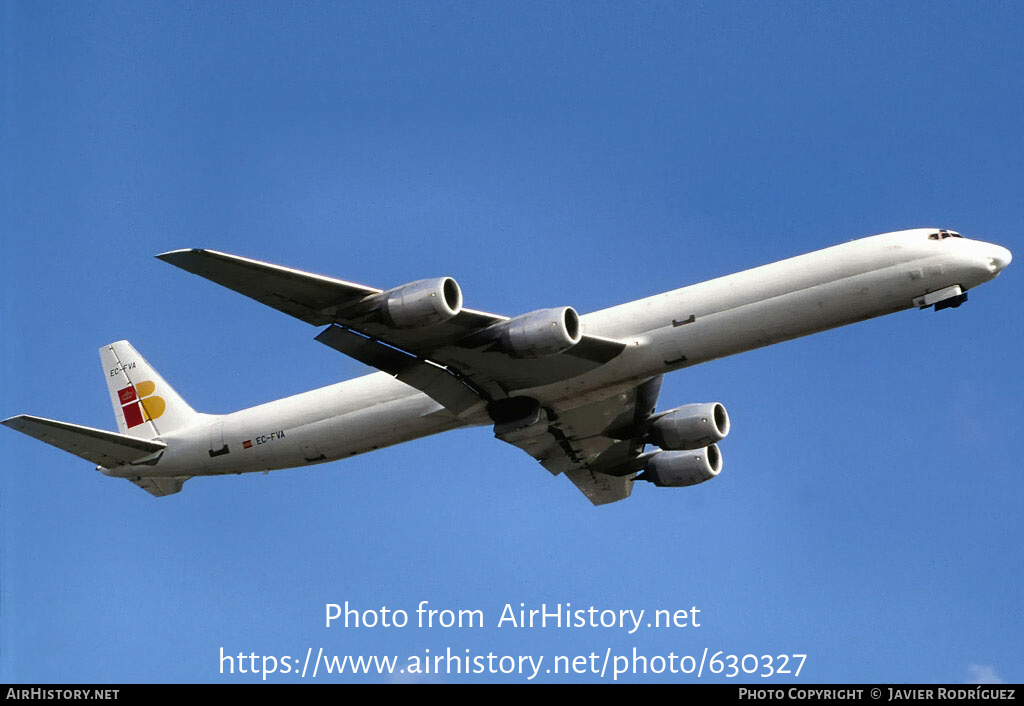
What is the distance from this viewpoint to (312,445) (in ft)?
128

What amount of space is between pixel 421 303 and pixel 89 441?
1635 centimetres

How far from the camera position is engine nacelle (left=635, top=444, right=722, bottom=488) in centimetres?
4306

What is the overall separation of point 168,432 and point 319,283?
15066 millimetres

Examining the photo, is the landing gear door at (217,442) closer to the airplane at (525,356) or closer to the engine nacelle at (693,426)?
the airplane at (525,356)

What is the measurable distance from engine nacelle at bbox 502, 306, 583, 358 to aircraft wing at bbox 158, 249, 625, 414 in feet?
2.02

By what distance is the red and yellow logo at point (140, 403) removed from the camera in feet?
145

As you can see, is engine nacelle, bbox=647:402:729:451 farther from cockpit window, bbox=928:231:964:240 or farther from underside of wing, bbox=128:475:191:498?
underside of wing, bbox=128:475:191:498

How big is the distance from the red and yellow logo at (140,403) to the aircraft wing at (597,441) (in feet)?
49.0

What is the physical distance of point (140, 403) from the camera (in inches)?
1757

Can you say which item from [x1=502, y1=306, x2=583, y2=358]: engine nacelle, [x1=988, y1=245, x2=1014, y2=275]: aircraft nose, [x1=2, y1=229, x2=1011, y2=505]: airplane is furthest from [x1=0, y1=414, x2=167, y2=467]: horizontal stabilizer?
[x1=988, y1=245, x2=1014, y2=275]: aircraft nose

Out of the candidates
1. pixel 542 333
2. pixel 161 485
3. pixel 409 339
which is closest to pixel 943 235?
pixel 542 333

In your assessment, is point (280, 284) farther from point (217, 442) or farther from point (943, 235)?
point (943, 235)

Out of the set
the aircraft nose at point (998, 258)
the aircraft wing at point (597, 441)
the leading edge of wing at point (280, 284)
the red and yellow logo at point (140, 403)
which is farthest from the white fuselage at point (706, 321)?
the red and yellow logo at point (140, 403)
